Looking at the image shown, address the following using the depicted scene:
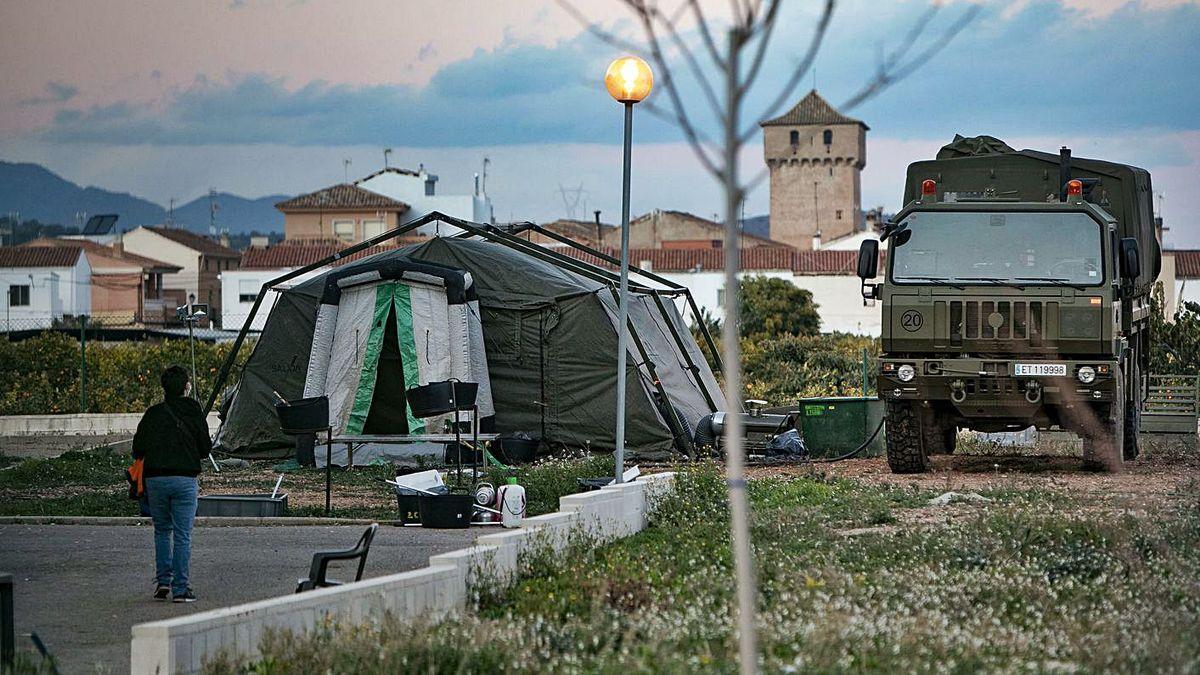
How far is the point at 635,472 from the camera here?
15.1m

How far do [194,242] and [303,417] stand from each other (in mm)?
95781

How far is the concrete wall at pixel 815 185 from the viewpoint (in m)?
134

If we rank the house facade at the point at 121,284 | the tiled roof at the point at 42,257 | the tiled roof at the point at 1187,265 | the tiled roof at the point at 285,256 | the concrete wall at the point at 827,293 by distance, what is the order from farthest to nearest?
the house facade at the point at 121,284
the tiled roof at the point at 42,257
the tiled roof at the point at 285,256
the tiled roof at the point at 1187,265
the concrete wall at the point at 827,293

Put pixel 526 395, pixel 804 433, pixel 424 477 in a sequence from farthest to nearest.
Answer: pixel 526 395
pixel 804 433
pixel 424 477

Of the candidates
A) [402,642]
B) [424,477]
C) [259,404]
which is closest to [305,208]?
[259,404]

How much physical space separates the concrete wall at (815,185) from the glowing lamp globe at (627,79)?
120328 millimetres

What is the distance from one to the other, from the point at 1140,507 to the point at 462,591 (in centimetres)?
516

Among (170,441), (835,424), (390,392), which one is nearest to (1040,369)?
(835,424)

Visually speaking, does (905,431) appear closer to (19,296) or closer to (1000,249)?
(1000,249)

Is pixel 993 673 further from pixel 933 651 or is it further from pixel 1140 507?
pixel 1140 507

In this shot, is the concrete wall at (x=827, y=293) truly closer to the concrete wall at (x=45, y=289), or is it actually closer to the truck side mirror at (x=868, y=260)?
the concrete wall at (x=45, y=289)

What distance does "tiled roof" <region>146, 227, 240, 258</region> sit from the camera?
347 feet

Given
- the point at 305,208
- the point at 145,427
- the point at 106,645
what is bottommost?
the point at 106,645

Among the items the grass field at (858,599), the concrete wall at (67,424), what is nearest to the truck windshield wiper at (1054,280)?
the grass field at (858,599)
